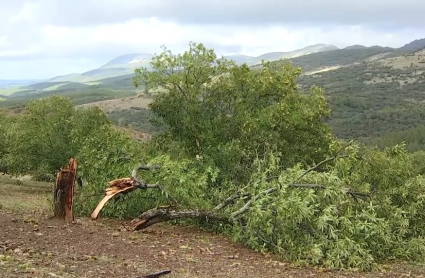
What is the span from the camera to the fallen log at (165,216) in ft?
31.1

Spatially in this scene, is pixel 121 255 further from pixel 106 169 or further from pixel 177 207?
pixel 106 169

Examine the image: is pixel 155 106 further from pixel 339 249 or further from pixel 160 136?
pixel 339 249

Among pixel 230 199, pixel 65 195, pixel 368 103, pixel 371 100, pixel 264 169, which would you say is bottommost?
pixel 368 103

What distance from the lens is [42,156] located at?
2414 cm

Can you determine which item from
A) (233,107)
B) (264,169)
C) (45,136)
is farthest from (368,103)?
(264,169)

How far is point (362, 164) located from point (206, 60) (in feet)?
21.4

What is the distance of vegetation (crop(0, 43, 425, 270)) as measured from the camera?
27.5ft

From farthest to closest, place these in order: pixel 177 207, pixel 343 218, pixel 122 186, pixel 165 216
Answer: pixel 122 186, pixel 177 207, pixel 165 216, pixel 343 218

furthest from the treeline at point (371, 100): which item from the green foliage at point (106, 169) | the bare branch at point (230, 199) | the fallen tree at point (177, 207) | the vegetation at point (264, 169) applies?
the fallen tree at point (177, 207)

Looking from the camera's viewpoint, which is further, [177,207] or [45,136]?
[45,136]

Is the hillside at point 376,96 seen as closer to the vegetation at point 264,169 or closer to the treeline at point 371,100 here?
the treeline at point 371,100

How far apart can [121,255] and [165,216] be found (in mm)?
2253

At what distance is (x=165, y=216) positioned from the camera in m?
9.58

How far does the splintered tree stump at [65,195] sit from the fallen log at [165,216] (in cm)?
127
